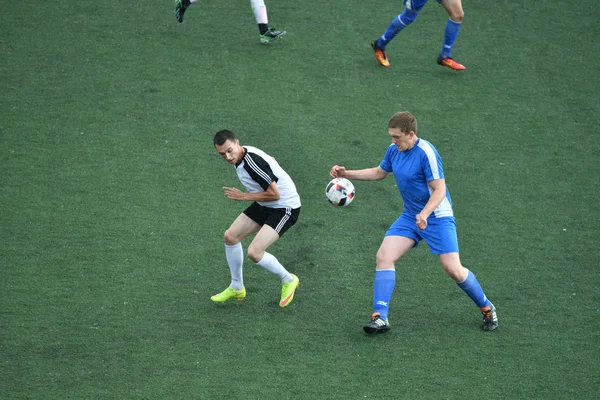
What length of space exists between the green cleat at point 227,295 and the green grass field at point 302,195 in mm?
96

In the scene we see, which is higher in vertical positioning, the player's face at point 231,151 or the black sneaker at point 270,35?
the player's face at point 231,151

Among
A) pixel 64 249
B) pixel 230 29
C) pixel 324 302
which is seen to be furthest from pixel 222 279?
pixel 230 29

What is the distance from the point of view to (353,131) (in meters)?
8.20

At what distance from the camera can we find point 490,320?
5738 millimetres

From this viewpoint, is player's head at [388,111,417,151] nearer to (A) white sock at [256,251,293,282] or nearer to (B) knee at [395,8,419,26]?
(A) white sock at [256,251,293,282]

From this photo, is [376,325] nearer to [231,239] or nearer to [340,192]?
[340,192]

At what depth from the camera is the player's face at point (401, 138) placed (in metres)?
5.38

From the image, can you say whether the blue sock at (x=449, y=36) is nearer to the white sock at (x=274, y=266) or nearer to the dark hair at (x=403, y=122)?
the dark hair at (x=403, y=122)

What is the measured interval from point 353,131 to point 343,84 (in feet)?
3.15

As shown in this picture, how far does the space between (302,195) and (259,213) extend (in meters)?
1.45

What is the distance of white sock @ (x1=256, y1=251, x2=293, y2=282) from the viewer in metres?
5.86

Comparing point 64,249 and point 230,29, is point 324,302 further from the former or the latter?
point 230,29

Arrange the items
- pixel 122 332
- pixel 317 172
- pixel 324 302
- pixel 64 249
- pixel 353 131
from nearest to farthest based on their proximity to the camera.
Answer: pixel 122 332
pixel 324 302
pixel 64 249
pixel 317 172
pixel 353 131

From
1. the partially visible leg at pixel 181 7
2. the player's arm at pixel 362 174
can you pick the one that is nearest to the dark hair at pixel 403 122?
the player's arm at pixel 362 174
